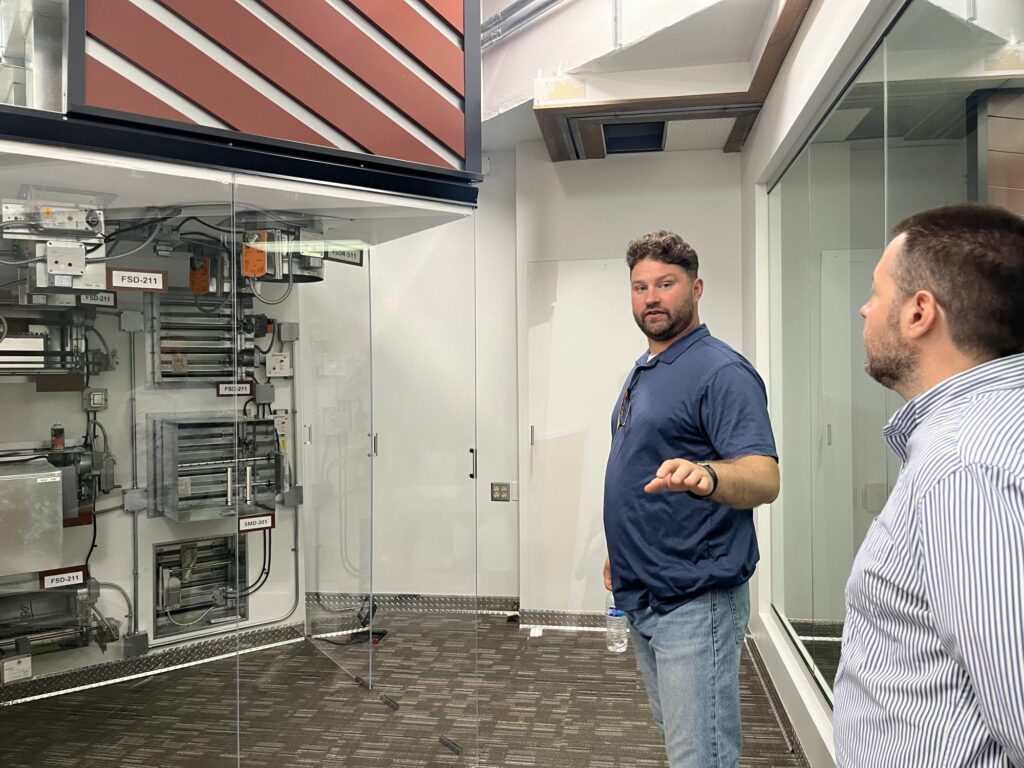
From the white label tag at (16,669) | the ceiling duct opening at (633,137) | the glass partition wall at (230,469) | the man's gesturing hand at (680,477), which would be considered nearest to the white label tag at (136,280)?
the glass partition wall at (230,469)

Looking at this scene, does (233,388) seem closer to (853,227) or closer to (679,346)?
(679,346)

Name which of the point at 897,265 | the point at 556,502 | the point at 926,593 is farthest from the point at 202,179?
the point at 556,502

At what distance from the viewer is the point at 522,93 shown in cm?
396

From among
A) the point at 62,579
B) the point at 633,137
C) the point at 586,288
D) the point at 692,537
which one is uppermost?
the point at 633,137

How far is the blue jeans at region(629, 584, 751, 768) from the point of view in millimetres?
1846

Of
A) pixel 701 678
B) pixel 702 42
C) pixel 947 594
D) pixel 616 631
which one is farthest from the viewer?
pixel 616 631

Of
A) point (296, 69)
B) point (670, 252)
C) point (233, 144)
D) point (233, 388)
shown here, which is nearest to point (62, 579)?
point (233, 388)

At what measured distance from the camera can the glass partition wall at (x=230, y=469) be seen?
2.28 meters

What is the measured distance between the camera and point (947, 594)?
792mm

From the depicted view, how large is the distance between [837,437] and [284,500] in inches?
82.8

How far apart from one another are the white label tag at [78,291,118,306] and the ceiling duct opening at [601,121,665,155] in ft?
9.06

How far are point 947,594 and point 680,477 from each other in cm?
68

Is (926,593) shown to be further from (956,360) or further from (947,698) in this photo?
(956,360)

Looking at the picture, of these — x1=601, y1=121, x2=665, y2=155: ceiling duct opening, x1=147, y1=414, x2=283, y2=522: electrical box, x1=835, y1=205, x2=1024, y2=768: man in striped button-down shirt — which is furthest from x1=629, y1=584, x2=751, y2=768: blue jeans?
x1=601, y1=121, x2=665, y2=155: ceiling duct opening
